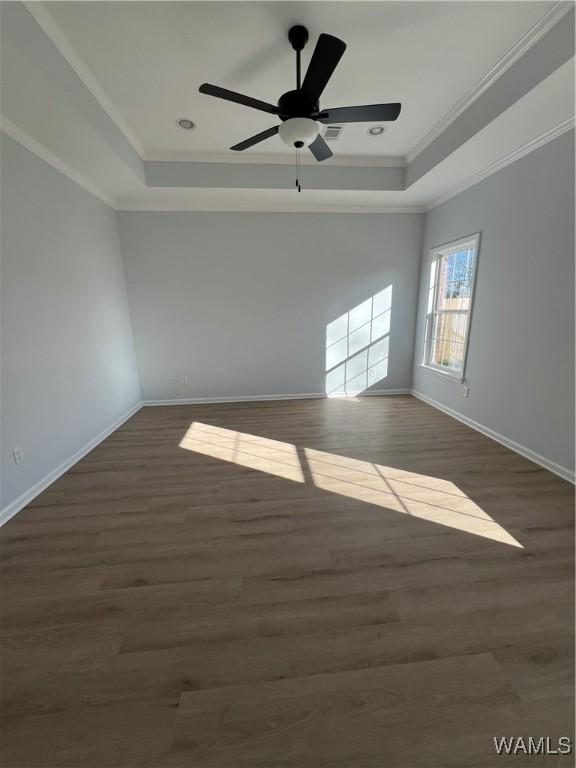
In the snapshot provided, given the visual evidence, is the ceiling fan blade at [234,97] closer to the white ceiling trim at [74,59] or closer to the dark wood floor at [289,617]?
the white ceiling trim at [74,59]

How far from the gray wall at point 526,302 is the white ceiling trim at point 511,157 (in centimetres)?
5

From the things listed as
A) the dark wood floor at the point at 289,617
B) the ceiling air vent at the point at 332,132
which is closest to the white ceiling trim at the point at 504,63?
the ceiling air vent at the point at 332,132

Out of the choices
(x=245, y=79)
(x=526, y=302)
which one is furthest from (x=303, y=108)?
(x=526, y=302)

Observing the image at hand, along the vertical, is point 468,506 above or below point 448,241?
below

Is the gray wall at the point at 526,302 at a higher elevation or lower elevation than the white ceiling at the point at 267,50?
lower

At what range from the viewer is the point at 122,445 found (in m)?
3.23

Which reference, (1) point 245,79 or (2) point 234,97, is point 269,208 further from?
(2) point 234,97

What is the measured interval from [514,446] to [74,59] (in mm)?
4633

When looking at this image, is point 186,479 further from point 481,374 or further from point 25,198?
point 481,374

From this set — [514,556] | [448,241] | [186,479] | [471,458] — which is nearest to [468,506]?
[514,556]

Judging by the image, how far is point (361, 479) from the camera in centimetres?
249

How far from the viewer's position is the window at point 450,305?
3.59 meters

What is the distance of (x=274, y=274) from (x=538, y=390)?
3.29 meters

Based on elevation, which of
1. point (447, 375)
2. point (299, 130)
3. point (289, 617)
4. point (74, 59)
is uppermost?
point (74, 59)
